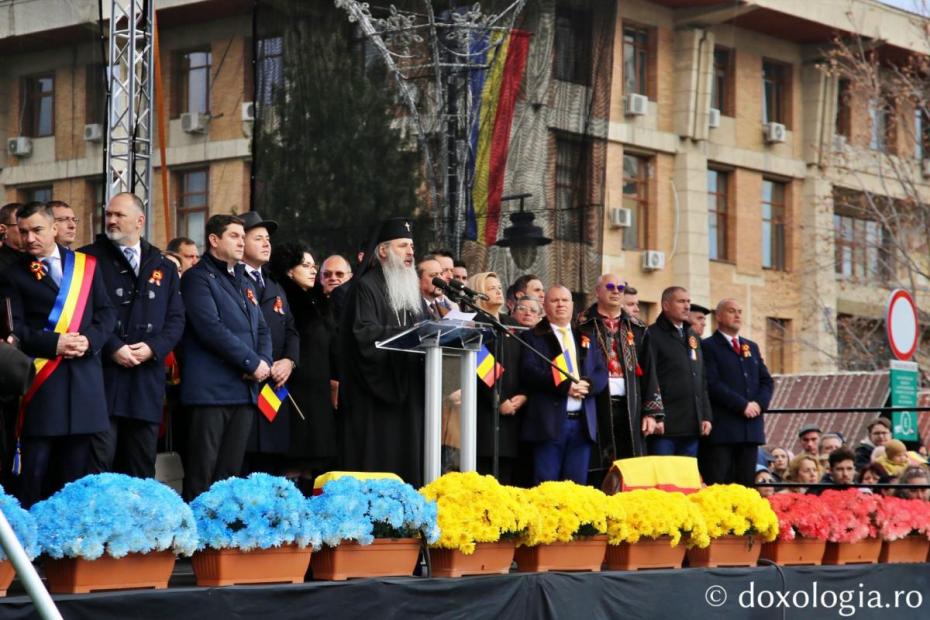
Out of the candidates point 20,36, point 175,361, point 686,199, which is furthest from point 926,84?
point 175,361

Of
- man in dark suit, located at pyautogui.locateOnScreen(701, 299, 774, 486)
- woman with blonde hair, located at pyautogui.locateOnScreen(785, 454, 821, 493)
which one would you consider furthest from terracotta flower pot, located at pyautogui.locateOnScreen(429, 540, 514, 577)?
woman with blonde hair, located at pyautogui.locateOnScreen(785, 454, 821, 493)

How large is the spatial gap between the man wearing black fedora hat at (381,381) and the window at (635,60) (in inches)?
817

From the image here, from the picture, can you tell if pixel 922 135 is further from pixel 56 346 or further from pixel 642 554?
pixel 56 346

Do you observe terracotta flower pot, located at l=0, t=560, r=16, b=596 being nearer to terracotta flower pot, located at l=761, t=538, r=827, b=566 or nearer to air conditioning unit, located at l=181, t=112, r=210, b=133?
terracotta flower pot, located at l=761, t=538, r=827, b=566

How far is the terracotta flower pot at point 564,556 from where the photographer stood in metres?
7.14

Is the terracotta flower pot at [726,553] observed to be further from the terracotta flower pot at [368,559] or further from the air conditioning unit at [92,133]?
the air conditioning unit at [92,133]

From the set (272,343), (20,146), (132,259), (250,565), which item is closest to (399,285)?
(272,343)

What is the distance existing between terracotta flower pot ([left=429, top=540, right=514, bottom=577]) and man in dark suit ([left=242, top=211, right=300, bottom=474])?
1.59m

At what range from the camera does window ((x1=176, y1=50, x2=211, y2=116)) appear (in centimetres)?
2645

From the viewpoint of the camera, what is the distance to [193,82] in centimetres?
2688

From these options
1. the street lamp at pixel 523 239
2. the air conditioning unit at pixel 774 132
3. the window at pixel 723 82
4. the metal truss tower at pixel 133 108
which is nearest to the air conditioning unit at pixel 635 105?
the window at pixel 723 82

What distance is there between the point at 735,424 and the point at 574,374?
1.85 m

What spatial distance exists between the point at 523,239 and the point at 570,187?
0.75 metres

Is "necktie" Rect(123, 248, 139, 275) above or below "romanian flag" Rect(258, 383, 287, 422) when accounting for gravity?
above
